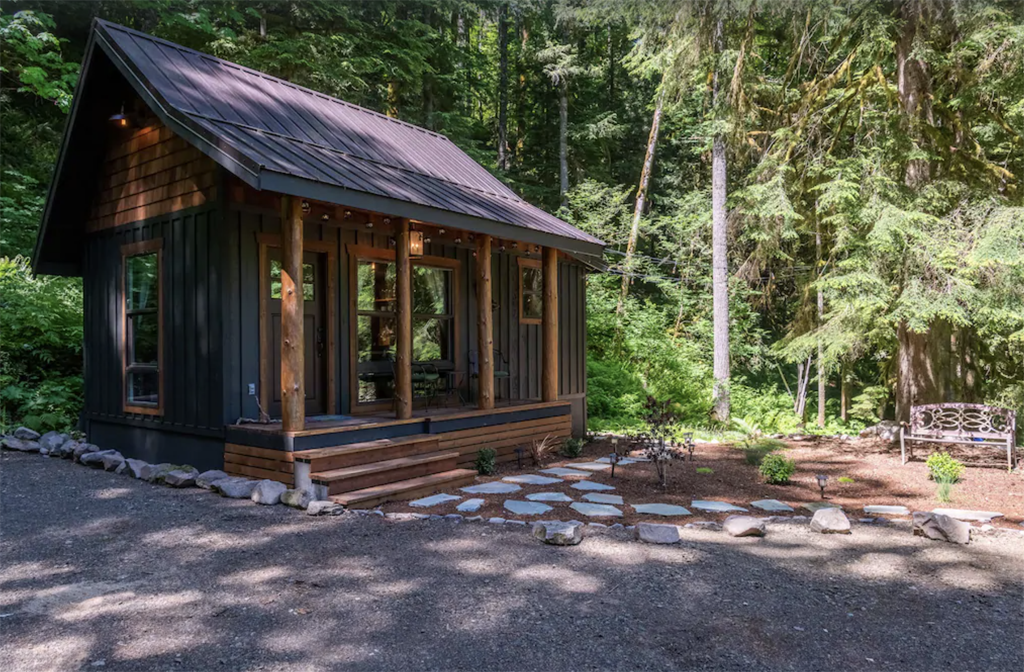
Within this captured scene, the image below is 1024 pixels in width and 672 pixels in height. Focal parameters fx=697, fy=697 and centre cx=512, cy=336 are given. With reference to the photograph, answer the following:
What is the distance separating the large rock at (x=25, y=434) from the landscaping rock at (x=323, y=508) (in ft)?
17.1

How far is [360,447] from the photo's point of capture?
6223mm

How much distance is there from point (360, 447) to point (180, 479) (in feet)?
5.42

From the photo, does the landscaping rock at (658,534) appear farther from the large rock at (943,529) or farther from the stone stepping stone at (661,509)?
the large rock at (943,529)

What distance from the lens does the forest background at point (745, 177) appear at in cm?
845

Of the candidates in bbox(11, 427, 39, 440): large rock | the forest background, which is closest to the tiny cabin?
bbox(11, 427, 39, 440): large rock

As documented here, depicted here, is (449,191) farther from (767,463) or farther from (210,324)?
(767,463)

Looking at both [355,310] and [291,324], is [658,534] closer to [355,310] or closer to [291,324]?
[291,324]

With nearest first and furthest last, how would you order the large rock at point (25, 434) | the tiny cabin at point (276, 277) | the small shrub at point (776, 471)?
the tiny cabin at point (276, 277)
the small shrub at point (776, 471)
the large rock at point (25, 434)

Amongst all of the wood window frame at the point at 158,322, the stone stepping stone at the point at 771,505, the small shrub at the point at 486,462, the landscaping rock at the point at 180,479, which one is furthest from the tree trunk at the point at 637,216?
the landscaping rock at the point at 180,479

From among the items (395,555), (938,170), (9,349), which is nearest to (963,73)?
(938,170)

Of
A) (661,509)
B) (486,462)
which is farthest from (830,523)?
(486,462)

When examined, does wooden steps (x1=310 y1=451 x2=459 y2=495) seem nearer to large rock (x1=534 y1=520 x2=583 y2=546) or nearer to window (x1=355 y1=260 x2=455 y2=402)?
window (x1=355 y1=260 x2=455 y2=402)

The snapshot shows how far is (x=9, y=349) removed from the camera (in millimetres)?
9656

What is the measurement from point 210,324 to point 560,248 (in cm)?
419
